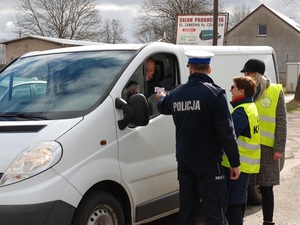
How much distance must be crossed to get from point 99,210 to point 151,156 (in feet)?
2.68

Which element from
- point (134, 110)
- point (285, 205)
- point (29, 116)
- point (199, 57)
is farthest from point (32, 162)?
point (285, 205)

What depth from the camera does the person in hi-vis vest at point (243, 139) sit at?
165 inches

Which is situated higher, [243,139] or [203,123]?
[203,123]

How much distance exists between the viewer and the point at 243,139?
14.1 ft

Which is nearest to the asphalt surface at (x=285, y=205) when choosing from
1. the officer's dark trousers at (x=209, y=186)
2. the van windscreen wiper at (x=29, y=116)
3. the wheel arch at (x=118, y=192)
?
the wheel arch at (x=118, y=192)

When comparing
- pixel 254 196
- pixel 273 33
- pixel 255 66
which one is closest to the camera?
pixel 255 66

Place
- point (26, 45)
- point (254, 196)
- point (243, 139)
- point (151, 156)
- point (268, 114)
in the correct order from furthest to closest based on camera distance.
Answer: point (26, 45)
point (254, 196)
point (268, 114)
point (151, 156)
point (243, 139)

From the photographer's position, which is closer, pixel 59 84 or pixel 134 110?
A: pixel 134 110

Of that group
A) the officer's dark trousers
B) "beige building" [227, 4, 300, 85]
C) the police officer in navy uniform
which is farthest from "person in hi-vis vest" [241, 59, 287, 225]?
"beige building" [227, 4, 300, 85]

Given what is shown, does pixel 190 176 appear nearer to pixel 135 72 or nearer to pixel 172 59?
pixel 135 72

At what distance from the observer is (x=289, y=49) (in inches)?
2140

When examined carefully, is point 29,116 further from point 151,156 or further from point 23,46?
point 23,46

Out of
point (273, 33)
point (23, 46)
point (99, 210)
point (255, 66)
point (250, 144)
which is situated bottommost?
point (99, 210)

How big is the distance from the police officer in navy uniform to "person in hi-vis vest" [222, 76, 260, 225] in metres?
0.40
